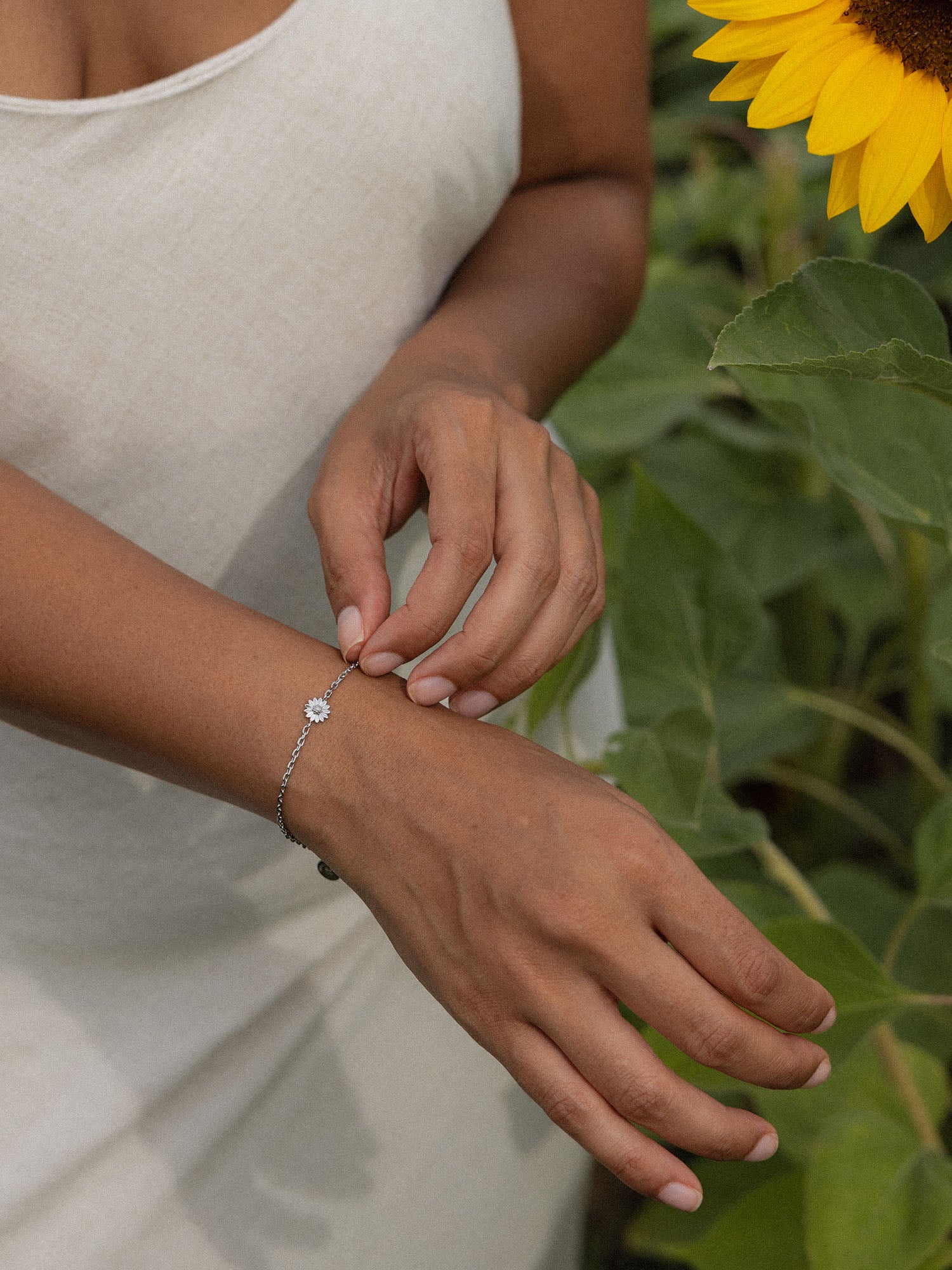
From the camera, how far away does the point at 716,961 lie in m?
0.46

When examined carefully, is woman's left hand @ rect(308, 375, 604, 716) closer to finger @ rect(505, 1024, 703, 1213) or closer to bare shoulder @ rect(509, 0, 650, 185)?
finger @ rect(505, 1024, 703, 1213)

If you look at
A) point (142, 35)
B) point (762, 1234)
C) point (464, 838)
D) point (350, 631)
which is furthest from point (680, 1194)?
point (142, 35)

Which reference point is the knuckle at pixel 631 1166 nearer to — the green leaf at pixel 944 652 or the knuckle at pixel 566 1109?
the knuckle at pixel 566 1109

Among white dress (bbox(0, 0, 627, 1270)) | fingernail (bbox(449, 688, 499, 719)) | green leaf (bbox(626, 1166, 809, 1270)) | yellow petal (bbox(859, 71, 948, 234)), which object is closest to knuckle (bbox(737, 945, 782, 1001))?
fingernail (bbox(449, 688, 499, 719))

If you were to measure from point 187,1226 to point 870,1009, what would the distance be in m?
0.41

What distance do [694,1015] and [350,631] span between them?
21cm

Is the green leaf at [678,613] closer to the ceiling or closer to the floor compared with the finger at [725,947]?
closer to the floor

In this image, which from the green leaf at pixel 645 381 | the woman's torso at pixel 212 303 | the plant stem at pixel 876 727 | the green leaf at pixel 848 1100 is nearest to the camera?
the woman's torso at pixel 212 303

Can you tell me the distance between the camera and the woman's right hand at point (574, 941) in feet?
1.45

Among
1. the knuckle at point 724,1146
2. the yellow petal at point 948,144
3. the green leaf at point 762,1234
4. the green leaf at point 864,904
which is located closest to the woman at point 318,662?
the knuckle at point 724,1146

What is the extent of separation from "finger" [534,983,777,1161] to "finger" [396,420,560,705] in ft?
Answer: 0.46

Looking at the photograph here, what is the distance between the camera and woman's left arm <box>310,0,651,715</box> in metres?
0.52

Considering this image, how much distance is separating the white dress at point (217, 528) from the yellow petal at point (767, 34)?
304 mm

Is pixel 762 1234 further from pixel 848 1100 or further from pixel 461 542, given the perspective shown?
pixel 461 542
